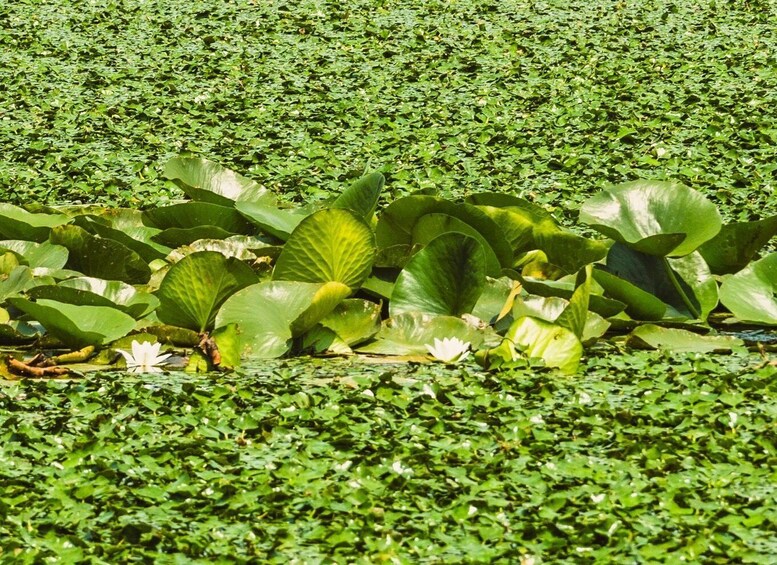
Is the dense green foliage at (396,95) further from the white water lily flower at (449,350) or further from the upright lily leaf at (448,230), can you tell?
the white water lily flower at (449,350)

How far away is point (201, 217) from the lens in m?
2.37

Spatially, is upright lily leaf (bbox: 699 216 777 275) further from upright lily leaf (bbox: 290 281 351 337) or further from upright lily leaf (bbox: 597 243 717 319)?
upright lily leaf (bbox: 290 281 351 337)

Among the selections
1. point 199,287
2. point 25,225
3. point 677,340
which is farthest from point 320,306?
point 25,225

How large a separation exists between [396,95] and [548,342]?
192 centimetres

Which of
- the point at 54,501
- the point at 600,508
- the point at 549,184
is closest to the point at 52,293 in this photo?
the point at 54,501

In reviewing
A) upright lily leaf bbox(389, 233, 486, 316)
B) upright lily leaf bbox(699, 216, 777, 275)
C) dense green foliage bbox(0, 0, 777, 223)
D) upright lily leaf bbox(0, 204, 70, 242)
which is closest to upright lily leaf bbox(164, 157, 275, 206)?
upright lily leaf bbox(0, 204, 70, 242)

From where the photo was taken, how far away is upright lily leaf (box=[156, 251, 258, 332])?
76.9 inches

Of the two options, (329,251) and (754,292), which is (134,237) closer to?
(329,251)

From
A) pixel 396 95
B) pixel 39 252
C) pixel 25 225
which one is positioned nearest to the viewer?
pixel 39 252

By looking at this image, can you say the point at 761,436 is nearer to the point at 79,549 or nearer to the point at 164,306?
→ the point at 79,549

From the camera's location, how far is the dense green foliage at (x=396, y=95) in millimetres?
3027

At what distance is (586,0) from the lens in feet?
14.9

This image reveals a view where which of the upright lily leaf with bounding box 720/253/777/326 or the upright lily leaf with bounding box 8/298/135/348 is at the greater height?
the upright lily leaf with bounding box 720/253/777/326

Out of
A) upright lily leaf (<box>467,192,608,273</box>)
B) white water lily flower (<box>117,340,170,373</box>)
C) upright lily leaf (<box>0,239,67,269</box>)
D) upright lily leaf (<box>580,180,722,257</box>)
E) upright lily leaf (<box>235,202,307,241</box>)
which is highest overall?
upright lily leaf (<box>580,180,722,257</box>)
